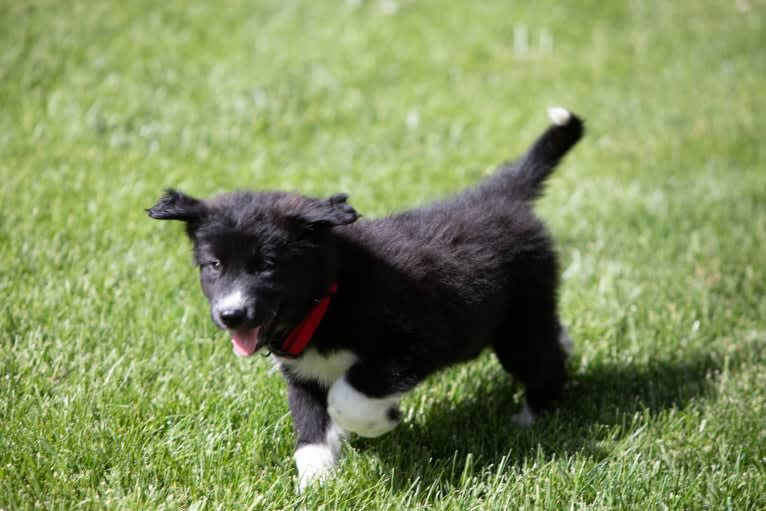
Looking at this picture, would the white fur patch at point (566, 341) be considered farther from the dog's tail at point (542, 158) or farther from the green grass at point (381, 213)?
the dog's tail at point (542, 158)

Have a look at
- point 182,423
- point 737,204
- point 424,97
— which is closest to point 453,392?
point 182,423

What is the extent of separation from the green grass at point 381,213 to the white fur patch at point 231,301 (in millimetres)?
683

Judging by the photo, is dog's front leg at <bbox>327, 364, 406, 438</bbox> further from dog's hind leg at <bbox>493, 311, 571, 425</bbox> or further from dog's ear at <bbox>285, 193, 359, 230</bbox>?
dog's hind leg at <bbox>493, 311, 571, 425</bbox>

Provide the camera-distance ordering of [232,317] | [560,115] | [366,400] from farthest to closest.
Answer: [560,115] → [366,400] → [232,317]

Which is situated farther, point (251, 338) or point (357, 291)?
point (357, 291)

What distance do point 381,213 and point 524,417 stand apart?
76.0 inches

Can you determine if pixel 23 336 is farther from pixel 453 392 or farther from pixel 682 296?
pixel 682 296

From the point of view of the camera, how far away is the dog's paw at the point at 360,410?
125 inches

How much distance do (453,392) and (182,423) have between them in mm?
1316

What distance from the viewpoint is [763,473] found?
3525mm

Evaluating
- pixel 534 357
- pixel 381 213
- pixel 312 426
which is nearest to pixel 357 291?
pixel 312 426

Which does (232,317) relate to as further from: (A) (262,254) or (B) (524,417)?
(B) (524,417)

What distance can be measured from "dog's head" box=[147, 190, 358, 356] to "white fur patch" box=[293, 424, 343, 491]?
0.51 meters

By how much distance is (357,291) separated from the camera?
3.31m
